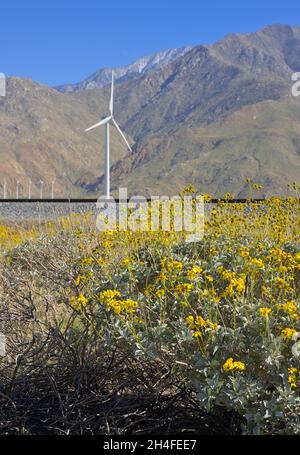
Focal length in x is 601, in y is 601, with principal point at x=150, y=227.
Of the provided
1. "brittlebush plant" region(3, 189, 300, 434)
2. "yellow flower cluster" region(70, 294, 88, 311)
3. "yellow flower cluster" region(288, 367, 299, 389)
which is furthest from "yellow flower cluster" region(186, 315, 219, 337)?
"yellow flower cluster" region(70, 294, 88, 311)

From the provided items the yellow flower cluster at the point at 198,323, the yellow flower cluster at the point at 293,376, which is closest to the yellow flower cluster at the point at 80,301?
the yellow flower cluster at the point at 198,323

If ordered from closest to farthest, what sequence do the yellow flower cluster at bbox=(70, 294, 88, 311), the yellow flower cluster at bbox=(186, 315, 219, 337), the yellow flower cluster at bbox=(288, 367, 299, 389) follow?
the yellow flower cluster at bbox=(288, 367, 299, 389) → the yellow flower cluster at bbox=(186, 315, 219, 337) → the yellow flower cluster at bbox=(70, 294, 88, 311)

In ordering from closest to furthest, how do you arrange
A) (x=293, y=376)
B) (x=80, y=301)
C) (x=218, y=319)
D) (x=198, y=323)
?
(x=293, y=376)
(x=198, y=323)
(x=80, y=301)
(x=218, y=319)

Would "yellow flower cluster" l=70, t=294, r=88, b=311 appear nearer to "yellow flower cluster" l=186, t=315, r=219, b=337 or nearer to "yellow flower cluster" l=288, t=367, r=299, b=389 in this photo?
"yellow flower cluster" l=186, t=315, r=219, b=337

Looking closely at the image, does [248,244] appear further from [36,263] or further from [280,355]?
[36,263]

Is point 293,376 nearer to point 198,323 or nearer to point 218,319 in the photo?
point 198,323

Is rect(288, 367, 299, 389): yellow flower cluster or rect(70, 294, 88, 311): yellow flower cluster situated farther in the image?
rect(70, 294, 88, 311): yellow flower cluster

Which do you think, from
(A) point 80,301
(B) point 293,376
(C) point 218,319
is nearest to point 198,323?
(B) point 293,376

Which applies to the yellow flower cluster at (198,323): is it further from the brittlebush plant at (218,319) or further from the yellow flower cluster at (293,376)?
the yellow flower cluster at (293,376)

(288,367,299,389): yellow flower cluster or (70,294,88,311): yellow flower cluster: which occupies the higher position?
(70,294,88,311): yellow flower cluster

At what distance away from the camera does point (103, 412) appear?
421cm
